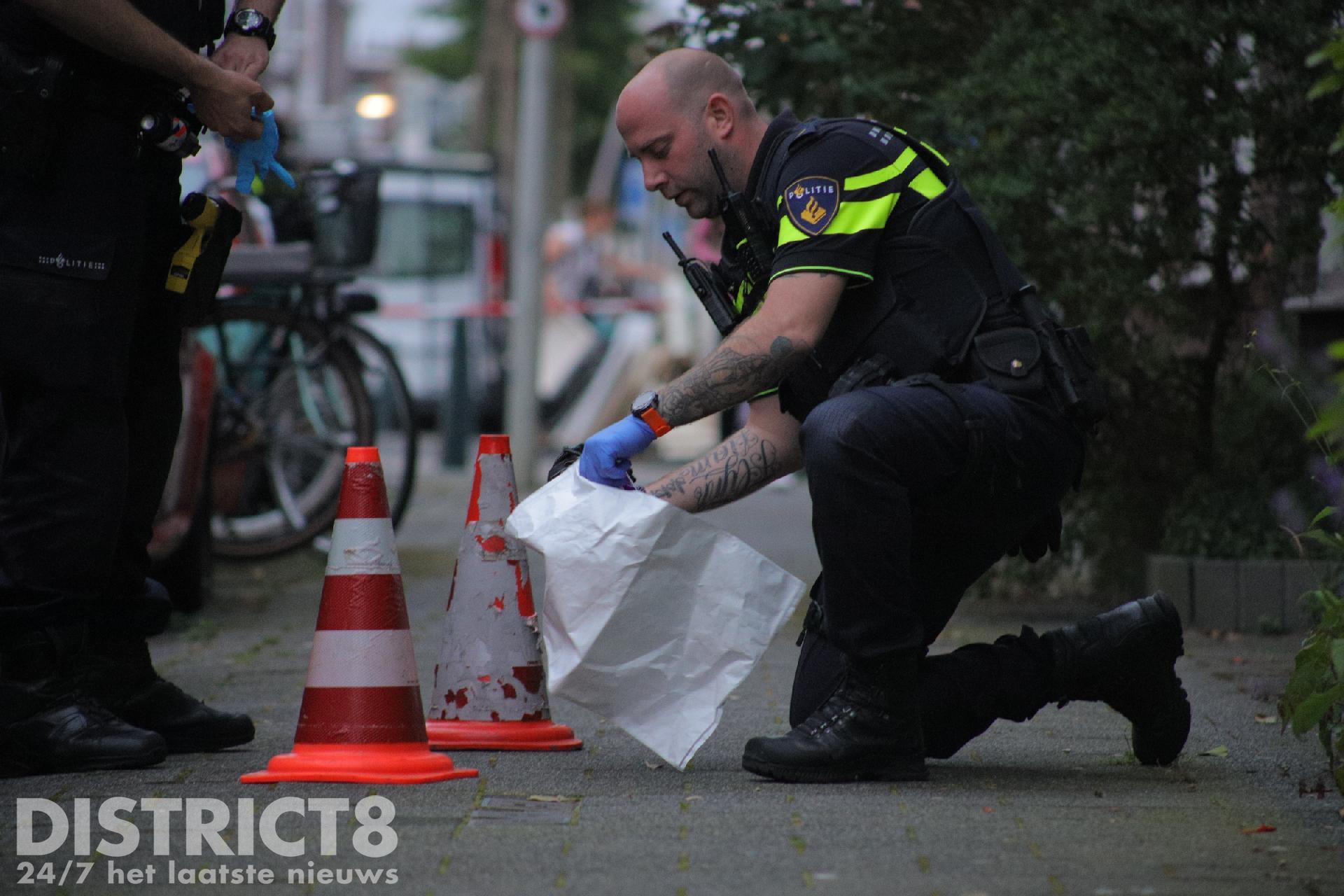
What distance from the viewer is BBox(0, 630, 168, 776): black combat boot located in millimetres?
3902

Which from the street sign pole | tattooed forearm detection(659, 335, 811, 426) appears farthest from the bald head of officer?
the street sign pole

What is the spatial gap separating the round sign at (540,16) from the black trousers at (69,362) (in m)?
8.31

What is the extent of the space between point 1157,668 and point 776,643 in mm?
2416

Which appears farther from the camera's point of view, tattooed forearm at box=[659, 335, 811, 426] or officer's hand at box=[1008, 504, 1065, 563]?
officer's hand at box=[1008, 504, 1065, 563]

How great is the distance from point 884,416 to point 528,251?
30.3 ft

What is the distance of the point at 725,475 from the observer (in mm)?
4164

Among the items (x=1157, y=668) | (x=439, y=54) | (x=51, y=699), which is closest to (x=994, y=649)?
(x=1157, y=668)

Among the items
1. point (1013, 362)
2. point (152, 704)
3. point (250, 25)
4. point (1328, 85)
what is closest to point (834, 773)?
point (1013, 362)

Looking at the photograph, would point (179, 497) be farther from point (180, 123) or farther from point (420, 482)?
point (420, 482)

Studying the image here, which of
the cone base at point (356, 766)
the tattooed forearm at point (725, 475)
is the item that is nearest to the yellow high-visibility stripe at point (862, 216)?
the tattooed forearm at point (725, 475)

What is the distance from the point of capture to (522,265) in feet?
42.2

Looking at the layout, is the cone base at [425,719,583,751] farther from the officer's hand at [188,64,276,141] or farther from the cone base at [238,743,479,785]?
the officer's hand at [188,64,276,141]

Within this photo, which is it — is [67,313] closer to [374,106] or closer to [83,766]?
[83,766]

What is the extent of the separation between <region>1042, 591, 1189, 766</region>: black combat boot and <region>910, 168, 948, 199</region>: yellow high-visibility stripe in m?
0.90
